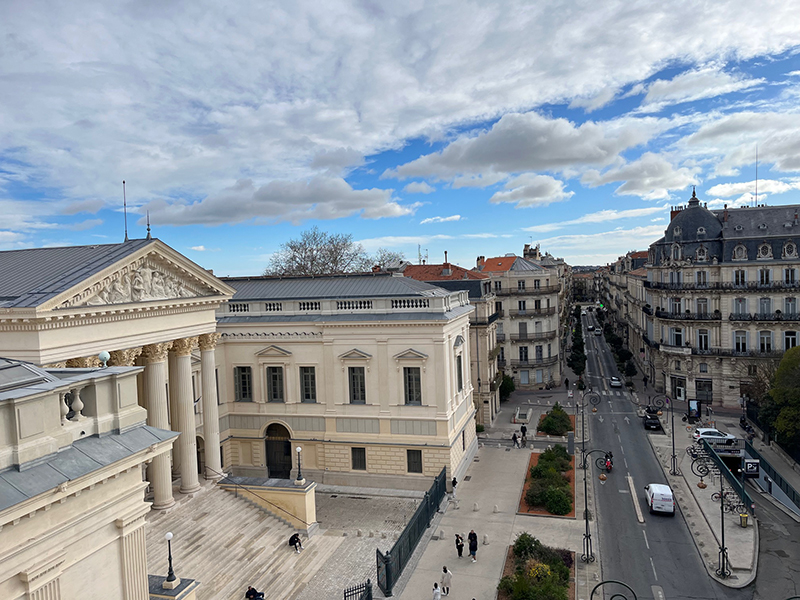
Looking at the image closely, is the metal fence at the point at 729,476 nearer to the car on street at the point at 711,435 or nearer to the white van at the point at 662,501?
the car on street at the point at 711,435

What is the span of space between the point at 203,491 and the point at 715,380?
46.4 meters

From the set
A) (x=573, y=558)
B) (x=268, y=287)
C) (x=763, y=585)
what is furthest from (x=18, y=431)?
(x=268, y=287)

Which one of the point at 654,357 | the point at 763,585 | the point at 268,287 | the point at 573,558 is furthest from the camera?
the point at 654,357

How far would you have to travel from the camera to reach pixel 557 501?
96.0 ft

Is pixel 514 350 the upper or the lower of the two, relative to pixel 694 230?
lower

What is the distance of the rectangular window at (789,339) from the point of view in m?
49.5

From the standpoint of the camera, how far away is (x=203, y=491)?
87.7 feet

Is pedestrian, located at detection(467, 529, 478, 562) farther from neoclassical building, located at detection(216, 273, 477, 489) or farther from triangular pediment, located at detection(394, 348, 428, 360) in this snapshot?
triangular pediment, located at detection(394, 348, 428, 360)

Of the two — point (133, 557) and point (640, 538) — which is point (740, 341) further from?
point (133, 557)

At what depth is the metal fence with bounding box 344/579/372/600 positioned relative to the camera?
65.5ft

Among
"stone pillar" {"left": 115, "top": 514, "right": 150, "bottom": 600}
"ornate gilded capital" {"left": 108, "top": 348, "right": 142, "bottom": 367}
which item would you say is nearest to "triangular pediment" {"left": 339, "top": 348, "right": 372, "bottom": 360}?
"ornate gilded capital" {"left": 108, "top": 348, "right": 142, "bottom": 367}

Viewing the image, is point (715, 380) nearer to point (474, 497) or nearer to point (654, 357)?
point (654, 357)

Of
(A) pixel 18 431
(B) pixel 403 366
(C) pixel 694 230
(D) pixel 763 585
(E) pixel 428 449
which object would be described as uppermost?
(C) pixel 694 230

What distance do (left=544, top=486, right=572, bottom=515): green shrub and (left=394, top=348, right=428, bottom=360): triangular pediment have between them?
977 cm
